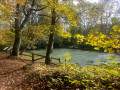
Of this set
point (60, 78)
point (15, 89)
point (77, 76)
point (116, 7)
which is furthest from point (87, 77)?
point (116, 7)

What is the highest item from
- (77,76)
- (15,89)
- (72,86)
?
(77,76)

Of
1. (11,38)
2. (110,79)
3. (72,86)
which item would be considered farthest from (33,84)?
(11,38)

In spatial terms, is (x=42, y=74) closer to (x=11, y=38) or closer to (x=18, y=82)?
(x=18, y=82)

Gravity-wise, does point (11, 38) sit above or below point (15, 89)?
above

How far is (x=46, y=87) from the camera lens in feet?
10.1

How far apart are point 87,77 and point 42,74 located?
6.68 feet

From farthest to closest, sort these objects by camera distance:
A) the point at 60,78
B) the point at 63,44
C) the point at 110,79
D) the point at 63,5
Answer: the point at 63,44
the point at 63,5
the point at 60,78
the point at 110,79

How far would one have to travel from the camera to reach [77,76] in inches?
122

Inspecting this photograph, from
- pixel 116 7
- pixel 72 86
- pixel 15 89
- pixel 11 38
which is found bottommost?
pixel 15 89

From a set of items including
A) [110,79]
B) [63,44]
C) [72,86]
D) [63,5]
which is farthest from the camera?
[63,44]

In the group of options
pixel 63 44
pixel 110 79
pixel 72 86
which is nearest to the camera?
pixel 110 79

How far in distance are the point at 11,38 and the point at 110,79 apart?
15024 mm

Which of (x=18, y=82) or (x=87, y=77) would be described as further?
(x=18, y=82)

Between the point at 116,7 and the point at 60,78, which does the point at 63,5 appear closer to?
the point at 60,78
